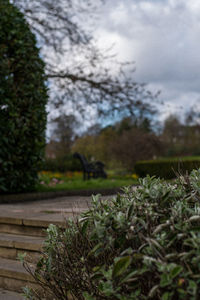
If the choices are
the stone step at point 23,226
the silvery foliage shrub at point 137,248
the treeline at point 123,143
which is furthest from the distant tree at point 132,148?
the silvery foliage shrub at point 137,248

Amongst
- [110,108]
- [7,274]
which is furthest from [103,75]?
[7,274]

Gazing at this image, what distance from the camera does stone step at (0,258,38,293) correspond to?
2.64m

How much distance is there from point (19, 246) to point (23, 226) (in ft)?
1.12

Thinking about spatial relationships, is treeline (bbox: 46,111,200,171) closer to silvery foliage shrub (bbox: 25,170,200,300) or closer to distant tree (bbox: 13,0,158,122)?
distant tree (bbox: 13,0,158,122)

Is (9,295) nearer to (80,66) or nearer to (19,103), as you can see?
(19,103)

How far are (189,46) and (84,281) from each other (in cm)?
904

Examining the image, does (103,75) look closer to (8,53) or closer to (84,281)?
(8,53)

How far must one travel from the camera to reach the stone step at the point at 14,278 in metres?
2.64

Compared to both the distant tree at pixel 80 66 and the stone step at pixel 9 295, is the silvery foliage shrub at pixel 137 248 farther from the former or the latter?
the distant tree at pixel 80 66

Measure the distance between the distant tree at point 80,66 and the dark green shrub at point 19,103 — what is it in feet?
11.1

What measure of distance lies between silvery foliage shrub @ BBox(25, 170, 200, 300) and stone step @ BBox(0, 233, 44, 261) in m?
0.87

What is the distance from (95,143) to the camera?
21625 mm

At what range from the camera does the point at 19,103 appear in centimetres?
552

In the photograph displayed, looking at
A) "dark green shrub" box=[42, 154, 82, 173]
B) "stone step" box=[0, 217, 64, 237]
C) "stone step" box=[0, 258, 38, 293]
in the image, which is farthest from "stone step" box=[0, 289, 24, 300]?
"dark green shrub" box=[42, 154, 82, 173]
